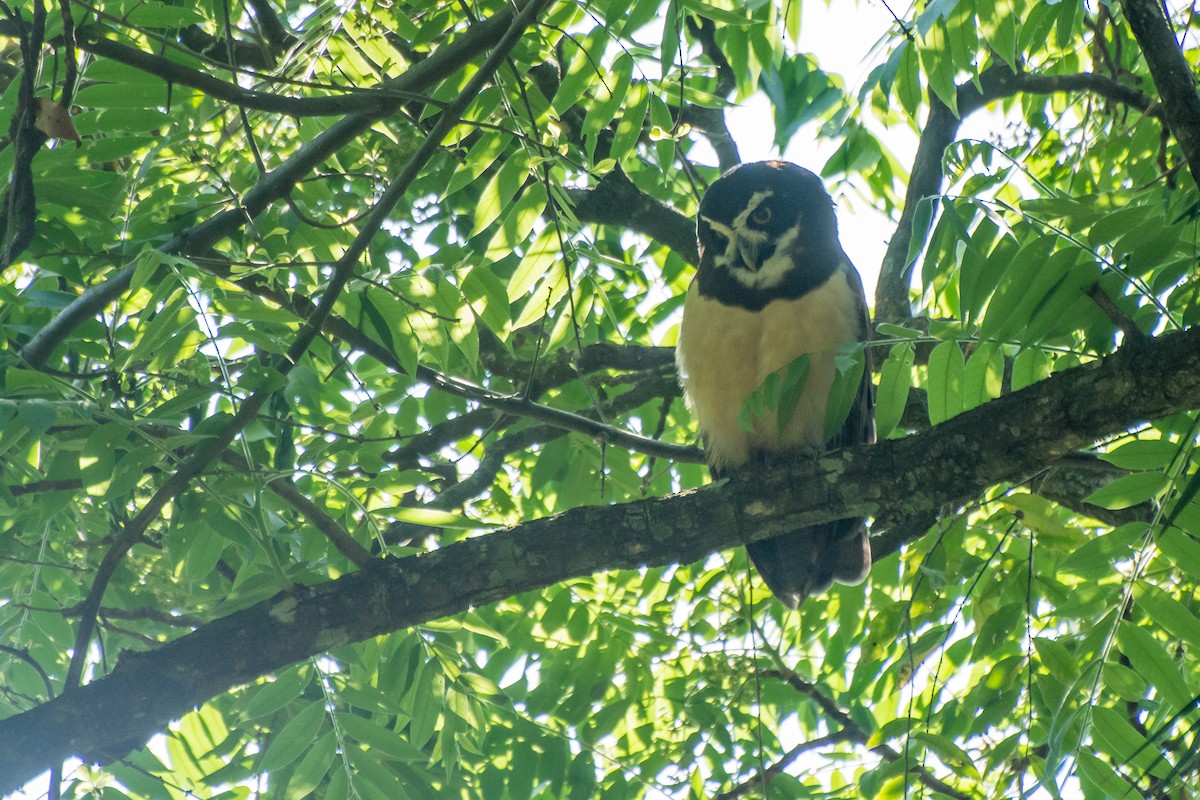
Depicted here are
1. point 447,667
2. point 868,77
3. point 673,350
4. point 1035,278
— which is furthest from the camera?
point 673,350

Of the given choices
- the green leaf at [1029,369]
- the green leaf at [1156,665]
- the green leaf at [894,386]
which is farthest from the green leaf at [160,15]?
the green leaf at [1156,665]

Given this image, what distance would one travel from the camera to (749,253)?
14.2 ft

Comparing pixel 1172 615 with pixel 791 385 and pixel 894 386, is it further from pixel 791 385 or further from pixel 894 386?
pixel 791 385

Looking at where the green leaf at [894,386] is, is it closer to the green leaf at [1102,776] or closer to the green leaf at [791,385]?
the green leaf at [791,385]

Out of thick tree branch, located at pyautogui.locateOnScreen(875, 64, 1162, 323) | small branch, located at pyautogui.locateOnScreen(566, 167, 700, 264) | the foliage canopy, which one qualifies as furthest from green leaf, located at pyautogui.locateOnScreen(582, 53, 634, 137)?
thick tree branch, located at pyautogui.locateOnScreen(875, 64, 1162, 323)

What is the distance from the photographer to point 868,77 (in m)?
3.73

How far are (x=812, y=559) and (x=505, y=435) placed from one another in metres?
Result: 1.33

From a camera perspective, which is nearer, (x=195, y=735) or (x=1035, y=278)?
(x=1035, y=278)

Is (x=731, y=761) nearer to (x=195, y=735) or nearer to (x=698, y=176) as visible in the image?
(x=195, y=735)

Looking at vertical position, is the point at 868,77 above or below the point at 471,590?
above

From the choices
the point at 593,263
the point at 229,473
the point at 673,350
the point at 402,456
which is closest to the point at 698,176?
the point at 673,350

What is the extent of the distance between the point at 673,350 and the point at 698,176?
1071 mm

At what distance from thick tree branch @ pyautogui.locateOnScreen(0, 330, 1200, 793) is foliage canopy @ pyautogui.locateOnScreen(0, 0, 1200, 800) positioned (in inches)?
0.4

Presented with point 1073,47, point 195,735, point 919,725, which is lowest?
point 919,725
